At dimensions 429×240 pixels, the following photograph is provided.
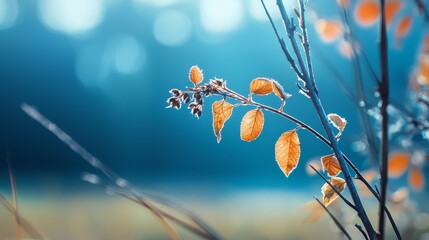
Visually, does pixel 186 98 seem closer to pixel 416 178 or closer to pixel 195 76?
pixel 195 76

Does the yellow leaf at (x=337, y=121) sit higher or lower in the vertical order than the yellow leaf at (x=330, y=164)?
higher

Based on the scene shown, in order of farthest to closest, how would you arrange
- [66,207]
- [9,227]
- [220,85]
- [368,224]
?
[66,207], [9,227], [220,85], [368,224]

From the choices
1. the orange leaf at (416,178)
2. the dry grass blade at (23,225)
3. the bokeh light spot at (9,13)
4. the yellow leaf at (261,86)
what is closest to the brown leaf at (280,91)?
the yellow leaf at (261,86)

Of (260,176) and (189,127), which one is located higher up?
(189,127)

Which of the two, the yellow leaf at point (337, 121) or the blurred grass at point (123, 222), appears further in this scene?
the blurred grass at point (123, 222)

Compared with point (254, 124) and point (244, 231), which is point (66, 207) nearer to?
point (244, 231)

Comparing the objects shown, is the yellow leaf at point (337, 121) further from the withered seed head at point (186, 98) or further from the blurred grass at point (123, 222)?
the blurred grass at point (123, 222)

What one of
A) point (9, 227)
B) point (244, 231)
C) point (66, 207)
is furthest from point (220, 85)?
point (66, 207)
